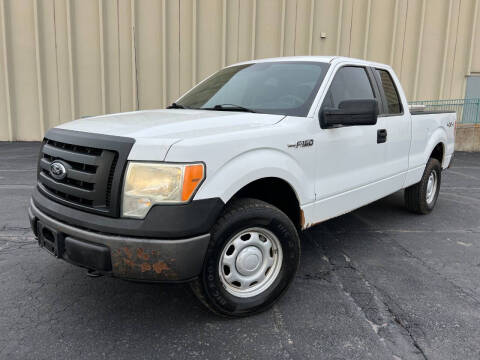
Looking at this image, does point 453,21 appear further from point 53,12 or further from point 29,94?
point 29,94

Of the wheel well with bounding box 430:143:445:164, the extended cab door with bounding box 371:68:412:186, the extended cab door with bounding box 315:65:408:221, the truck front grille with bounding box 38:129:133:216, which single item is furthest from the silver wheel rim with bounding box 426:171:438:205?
the truck front grille with bounding box 38:129:133:216

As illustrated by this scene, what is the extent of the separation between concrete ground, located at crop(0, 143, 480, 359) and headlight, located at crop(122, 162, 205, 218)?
0.88 metres

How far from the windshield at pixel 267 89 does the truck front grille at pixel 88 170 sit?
1.33 meters

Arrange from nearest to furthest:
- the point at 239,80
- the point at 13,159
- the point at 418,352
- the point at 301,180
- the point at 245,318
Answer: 1. the point at 418,352
2. the point at 245,318
3. the point at 301,180
4. the point at 239,80
5. the point at 13,159

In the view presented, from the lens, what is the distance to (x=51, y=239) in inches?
102

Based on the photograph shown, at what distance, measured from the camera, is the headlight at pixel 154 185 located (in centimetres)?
227

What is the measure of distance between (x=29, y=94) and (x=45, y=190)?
1033cm

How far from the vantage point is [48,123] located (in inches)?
467

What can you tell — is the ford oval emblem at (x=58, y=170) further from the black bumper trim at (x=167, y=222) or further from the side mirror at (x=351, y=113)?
the side mirror at (x=351, y=113)

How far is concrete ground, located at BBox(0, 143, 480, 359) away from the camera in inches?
95.3

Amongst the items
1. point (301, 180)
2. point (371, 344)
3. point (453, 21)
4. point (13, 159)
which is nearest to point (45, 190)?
point (301, 180)

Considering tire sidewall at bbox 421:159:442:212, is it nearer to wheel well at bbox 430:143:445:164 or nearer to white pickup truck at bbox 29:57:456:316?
wheel well at bbox 430:143:445:164

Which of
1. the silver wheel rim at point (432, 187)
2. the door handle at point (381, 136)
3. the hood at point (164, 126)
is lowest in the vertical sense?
the silver wheel rim at point (432, 187)

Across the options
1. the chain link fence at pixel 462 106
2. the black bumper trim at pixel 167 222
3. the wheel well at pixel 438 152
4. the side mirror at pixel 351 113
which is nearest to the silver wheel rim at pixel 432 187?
the wheel well at pixel 438 152
